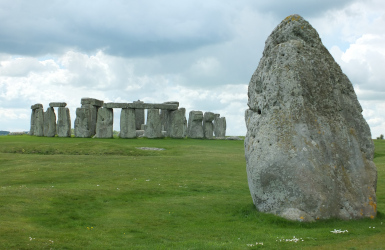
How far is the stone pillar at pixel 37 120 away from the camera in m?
56.8

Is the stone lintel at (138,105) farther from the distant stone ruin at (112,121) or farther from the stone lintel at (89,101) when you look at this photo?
the stone lintel at (89,101)

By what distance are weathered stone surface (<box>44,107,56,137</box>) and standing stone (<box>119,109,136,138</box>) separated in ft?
30.8

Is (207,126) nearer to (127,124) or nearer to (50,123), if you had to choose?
(127,124)

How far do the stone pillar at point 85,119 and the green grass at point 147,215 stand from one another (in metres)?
27.0

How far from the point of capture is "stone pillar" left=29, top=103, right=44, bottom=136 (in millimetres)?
56750

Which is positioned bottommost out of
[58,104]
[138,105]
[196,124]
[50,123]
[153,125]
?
[153,125]

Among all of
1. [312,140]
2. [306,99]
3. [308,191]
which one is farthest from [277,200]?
[306,99]

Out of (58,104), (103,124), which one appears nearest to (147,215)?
(103,124)

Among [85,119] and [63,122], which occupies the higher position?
[85,119]

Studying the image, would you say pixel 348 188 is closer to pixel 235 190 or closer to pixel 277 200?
pixel 277 200

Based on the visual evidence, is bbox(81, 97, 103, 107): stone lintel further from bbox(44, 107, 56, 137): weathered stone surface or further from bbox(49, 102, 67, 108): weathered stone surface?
bbox(44, 107, 56, 137): weathered stone surface

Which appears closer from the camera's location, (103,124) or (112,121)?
(103,124)

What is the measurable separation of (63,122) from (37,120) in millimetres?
5466

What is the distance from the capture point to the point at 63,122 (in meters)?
53.7
